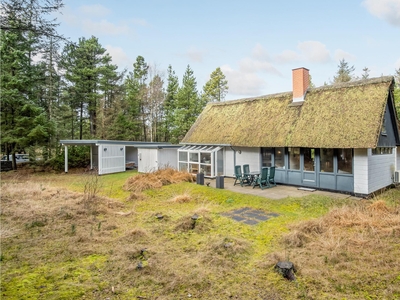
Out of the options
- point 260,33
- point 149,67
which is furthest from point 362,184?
point 149,67

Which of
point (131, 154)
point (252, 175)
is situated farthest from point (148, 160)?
point (252, 175)

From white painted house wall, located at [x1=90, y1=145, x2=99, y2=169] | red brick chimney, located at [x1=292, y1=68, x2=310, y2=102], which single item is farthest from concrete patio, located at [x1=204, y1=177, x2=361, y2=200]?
white painted house wall, located at [x1=90, y1=145, x2=99, y2=169]

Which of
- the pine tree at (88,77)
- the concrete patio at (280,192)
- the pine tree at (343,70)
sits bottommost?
the concrete patio at (280,192)

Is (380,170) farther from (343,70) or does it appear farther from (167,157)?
(343,70)

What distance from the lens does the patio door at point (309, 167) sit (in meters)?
11.0

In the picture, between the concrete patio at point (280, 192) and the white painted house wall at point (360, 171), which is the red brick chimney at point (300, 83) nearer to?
the white painted house wall at point (360, 171)

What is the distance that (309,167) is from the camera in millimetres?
11281

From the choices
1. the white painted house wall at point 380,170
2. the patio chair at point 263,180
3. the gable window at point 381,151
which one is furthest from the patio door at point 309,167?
the gable window at point 381,151

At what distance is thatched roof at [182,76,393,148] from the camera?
995cm

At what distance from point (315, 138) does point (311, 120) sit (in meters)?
1.25

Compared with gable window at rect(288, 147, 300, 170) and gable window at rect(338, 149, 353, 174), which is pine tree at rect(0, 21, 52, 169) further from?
gable window at rect(338, 149, 353, 174)

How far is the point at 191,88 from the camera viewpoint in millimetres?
26016

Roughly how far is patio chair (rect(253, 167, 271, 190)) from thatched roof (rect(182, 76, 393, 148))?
5.18 ft

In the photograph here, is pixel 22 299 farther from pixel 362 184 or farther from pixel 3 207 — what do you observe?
pixel 362 184
